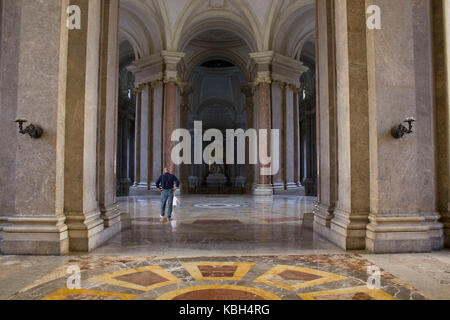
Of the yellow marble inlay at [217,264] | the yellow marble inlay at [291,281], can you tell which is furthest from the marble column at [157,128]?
the yellow marble inlay at [291,281]

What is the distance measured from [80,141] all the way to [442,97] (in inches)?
242

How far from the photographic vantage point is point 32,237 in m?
4.69

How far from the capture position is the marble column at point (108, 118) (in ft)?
19.7

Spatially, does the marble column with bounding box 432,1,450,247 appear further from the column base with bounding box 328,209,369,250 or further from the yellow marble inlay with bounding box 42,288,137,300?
the yellow marble inlay with bounding box 42,288,137,300

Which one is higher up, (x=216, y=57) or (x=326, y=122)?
(x=216, y=57)

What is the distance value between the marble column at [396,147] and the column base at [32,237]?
188 inches

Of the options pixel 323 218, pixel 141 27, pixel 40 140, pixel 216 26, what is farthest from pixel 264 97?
pixel 40 140

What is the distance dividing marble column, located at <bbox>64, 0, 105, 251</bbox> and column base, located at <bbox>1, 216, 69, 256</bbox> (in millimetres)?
286

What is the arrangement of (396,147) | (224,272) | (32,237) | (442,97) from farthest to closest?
(442,97) < (396,147) < (32,237) < (224,272)

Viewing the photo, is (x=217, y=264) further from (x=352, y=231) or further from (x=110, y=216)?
(x=110, y=216)

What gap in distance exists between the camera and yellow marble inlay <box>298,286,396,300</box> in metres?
3.00

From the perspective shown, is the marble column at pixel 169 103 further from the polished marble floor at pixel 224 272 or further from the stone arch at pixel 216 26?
the polished marble floor at pixel 224 272

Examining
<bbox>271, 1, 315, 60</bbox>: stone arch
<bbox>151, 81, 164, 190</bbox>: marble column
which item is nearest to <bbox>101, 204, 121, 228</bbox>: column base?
<bbox>151, 81, 164, 190</bbox>: marble column
